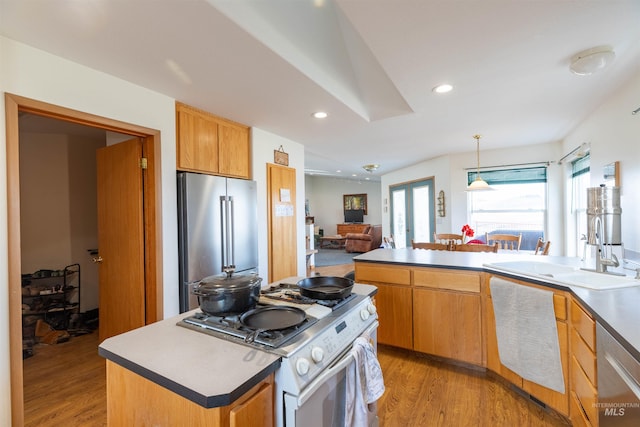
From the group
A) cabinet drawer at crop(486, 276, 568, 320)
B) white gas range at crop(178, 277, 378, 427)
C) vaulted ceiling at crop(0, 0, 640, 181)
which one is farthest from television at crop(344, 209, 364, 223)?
white gas range at crop(178, 277, 378, 427)

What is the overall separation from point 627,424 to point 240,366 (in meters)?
1.34

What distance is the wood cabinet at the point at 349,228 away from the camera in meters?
10.7

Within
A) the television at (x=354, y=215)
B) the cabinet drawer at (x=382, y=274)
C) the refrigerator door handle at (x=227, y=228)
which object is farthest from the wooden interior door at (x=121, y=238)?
the television at (x=354, y=215)

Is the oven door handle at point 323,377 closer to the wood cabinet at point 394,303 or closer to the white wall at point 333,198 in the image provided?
the wood cabinet at point 394,303

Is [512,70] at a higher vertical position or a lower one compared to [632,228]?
higher

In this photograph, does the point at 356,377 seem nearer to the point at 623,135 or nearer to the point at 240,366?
the point at 240,366

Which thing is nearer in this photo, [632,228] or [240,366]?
[240,366]

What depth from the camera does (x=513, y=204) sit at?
4715 millimetres

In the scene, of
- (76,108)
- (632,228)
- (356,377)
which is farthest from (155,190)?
(632,228)

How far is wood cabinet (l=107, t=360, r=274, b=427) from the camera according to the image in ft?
2.52

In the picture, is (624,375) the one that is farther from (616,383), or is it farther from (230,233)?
(230,233)

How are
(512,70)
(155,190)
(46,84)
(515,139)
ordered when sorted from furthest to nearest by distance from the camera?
(515,139), (155,190), (512,70), (46,84)

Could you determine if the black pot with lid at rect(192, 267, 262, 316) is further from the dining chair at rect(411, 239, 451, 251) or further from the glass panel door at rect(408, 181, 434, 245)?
the glass panel door at rect(408, 181, 434, 245)

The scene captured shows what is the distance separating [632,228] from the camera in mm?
2158
